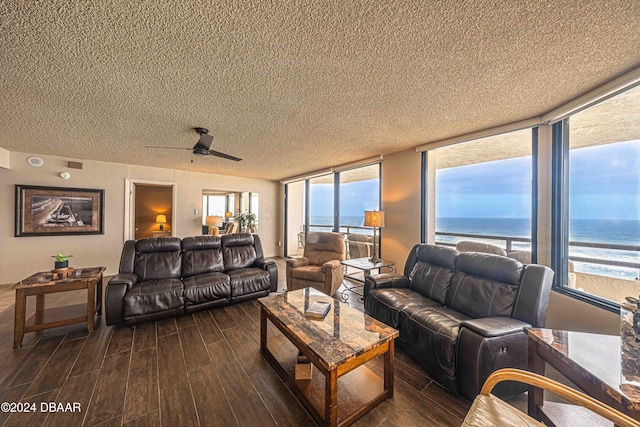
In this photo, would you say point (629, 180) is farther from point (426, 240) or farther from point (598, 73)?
point (426, 240)

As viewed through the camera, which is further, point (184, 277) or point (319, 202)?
point (319, 202)

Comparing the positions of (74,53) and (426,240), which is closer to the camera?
(74,53)

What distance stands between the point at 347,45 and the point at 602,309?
2.84 meters

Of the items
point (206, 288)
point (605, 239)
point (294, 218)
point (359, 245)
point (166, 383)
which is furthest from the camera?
point (294, 218)

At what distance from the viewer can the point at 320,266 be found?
154 inches

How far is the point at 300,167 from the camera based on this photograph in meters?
5.03

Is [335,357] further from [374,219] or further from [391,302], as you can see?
[374,219]

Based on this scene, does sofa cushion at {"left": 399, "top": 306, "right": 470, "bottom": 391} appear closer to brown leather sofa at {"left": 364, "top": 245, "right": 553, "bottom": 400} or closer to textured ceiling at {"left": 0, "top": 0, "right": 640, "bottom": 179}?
brown leather sofa at {"left": 364, "top": 245, "right": 553, "bottom": 400}

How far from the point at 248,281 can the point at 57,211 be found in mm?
4072

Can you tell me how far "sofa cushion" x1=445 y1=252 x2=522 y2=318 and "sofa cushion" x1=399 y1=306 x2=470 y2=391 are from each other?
13cm

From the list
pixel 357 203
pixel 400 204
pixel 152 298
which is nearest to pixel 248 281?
pixel 152 298

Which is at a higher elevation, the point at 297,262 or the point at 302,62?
the point at 302,62

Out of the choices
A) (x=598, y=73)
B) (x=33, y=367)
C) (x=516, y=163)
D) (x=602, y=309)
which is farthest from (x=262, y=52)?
(x=516, y=163)

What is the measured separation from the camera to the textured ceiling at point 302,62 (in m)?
1.18
